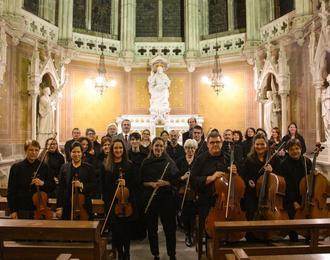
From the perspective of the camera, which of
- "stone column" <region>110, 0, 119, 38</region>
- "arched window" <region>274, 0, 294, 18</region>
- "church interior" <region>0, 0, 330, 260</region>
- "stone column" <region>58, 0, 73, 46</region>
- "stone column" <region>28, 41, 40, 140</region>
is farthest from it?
"stone column" <region>110, 0, 119, 38</region>

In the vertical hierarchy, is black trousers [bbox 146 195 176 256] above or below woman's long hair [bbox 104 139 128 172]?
below

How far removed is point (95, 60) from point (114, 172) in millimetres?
8223

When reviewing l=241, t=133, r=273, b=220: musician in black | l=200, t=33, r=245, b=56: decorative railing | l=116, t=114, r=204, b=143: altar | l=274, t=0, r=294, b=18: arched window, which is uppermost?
l=274, t=0, r=294, b=18: arched window

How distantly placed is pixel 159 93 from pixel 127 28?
2531mm

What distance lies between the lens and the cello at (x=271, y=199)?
3055 mm

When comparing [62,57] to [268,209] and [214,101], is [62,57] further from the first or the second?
[268,209]

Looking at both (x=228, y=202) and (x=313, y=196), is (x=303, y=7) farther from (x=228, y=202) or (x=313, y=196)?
(x=228, y=202)

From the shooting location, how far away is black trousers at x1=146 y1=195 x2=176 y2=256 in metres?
3.44

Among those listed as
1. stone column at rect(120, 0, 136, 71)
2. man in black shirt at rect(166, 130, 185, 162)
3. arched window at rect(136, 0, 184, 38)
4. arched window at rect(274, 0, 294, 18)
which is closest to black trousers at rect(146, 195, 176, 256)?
man in black shirt at rect(166, 130, 185, 162)

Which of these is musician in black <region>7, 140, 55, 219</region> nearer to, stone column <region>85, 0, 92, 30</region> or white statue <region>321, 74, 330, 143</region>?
white statue <region>321, 74, 330, 143</region>

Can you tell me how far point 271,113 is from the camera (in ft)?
30.3

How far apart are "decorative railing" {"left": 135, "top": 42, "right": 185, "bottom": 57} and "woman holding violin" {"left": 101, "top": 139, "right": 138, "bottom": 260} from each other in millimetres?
8599

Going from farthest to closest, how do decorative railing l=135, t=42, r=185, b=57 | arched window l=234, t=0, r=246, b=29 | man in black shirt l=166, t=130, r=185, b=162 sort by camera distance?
decorative railing l=135, t=42, r=185, b=57 → arched window l=234, t=0, r=246, b=29 → man in black shirt l=166, t=130, r=185, b=162

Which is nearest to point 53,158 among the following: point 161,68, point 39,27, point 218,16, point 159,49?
point 39,27
